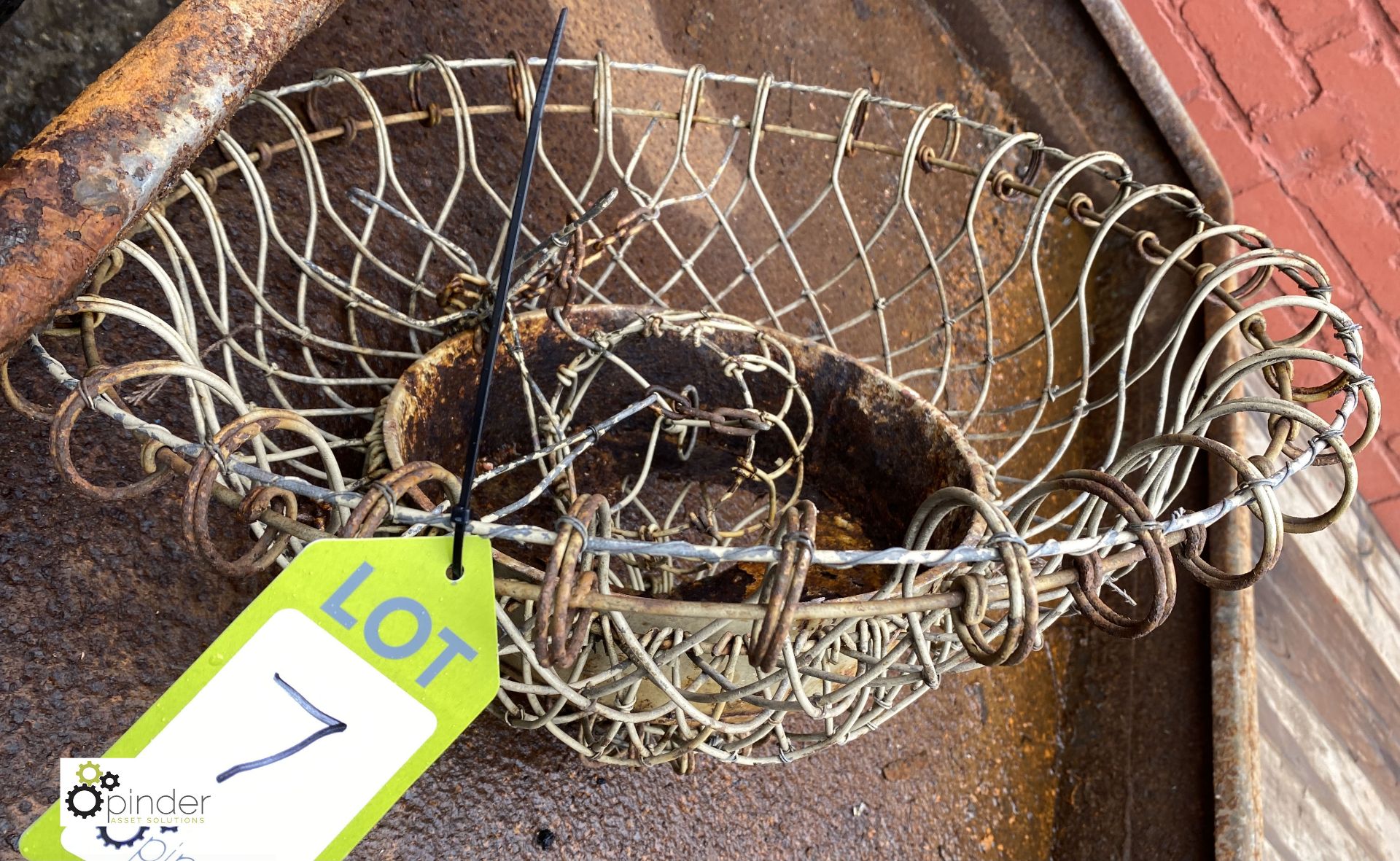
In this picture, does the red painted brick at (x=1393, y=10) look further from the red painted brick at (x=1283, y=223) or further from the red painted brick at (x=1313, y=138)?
the red painted brick at (x=1283, y=223)

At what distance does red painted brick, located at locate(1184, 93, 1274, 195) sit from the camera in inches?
Answer: 51.1

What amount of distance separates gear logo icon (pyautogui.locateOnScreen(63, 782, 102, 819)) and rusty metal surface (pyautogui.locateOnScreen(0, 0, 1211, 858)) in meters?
0.14

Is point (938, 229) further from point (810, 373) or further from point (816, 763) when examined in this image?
point (816, 763)

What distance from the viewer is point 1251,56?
1.26m

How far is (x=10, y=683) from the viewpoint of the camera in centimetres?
45

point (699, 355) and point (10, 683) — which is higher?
point (699, 355)

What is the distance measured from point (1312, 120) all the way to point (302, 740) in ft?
4.56

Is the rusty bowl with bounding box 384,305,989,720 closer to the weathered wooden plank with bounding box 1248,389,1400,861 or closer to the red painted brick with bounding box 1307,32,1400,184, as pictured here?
the weathered wooden plank with bounding box 1248,389,1400,861

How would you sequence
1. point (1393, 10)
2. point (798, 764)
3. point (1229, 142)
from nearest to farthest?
point (798, 764) < point (1393, 10) < point (1229, 142)

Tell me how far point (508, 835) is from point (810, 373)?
350 mm

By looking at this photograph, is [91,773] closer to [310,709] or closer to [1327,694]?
[310,709]

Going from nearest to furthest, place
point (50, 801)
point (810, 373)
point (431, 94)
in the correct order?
point (50, 801) → point (810, 373) → point (431, 94)

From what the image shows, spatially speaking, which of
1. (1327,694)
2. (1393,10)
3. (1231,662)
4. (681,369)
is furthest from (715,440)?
(1393,10)

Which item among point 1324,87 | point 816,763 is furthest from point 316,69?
point 1324,87
